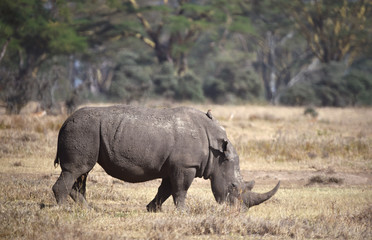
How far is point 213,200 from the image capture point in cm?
954

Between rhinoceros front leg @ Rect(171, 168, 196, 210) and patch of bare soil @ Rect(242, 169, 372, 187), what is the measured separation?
407cm

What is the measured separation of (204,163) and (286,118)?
53.5 ft

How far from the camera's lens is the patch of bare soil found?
12.1 meters

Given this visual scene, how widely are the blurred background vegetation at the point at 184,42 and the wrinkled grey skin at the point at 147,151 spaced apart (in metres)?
20.9

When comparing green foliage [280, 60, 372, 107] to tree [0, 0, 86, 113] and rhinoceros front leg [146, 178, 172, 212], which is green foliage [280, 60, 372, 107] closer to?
tree [0, 0, 86, 113]

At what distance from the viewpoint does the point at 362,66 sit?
49.5m

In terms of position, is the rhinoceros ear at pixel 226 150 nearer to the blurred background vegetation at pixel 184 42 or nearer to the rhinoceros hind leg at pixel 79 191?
the rhinoceros hind leg at pixel 79 191

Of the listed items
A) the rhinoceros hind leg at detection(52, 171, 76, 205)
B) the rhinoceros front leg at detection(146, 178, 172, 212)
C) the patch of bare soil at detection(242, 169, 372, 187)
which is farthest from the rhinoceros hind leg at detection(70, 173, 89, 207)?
the patch of bare soil at detection(242, 169, 372, 187)

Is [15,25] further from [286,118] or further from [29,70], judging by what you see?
[286,118]

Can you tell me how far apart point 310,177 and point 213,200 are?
3721 millimetres

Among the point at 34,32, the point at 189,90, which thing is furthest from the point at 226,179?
the point at 189,90

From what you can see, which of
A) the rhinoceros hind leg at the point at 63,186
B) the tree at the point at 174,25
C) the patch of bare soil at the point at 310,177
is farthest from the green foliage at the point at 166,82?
the rhinoceros hind leg at the point at 63,186

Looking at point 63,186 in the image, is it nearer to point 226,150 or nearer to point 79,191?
point 79,191

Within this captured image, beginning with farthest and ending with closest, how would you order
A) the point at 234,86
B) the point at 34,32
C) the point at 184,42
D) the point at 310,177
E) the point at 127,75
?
the point at 234,86
the point at 184,42
the point at 127,75
the point at 34,32
the point at 310,177
